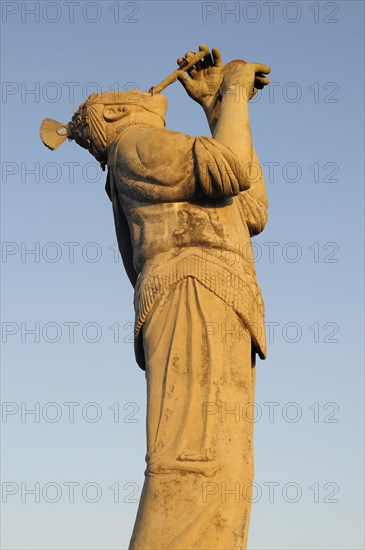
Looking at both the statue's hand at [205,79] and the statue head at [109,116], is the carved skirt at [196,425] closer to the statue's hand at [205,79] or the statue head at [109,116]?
the statue head at [109,116]

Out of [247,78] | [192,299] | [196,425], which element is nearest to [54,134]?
[247,78]

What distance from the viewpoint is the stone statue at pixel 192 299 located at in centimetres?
814

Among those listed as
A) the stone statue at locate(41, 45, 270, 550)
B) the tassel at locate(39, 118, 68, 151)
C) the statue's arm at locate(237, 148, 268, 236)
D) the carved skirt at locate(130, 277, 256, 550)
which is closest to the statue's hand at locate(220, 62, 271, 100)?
the stone statue at locate(41, 45, 270, 550)

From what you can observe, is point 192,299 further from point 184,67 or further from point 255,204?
point 184,67

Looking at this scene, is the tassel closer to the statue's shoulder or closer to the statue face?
the statue face

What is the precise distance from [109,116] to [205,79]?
1.05 metres

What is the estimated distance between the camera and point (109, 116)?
9.48 metres

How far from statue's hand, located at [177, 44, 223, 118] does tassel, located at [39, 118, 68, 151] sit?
3.65 ft

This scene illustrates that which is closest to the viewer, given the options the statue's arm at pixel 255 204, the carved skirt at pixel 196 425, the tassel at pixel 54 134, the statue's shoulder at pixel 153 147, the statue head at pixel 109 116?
the carved skirt at pixel 196 425

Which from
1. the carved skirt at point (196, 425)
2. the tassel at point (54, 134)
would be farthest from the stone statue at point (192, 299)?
the tassel at point (54, 134)

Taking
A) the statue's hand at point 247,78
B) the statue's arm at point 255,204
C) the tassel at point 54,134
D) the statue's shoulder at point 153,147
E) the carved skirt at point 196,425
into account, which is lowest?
the carved skirt at point 196,425

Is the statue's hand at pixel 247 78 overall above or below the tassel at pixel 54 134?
above

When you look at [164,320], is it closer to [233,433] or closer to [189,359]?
[189,359]

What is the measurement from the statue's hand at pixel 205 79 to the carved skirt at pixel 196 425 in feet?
6.75
